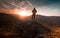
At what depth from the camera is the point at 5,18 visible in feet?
198

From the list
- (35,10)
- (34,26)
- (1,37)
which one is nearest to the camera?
(1,37)

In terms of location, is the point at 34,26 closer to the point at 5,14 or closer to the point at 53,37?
the point at 53,37

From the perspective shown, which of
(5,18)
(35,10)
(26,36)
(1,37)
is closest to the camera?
(1,37)

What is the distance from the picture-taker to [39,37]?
33.4m

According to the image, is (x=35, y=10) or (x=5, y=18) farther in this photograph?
(x=5, y=18)

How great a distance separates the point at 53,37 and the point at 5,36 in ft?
41.6

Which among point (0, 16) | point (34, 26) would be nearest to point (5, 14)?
point (0, 16)

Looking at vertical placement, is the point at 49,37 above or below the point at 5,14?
below

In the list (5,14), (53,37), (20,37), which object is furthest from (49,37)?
(5,14)

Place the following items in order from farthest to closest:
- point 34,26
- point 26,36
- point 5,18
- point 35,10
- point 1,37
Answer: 1. point 5,18
2. point 34,26
3. point 35,10
4. point 26,36
5. point 1,37

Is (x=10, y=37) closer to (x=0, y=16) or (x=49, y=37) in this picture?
(x=49, y=37)

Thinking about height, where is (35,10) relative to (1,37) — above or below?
above

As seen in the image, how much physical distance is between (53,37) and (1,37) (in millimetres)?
13639

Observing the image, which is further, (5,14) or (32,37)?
(5,14)
